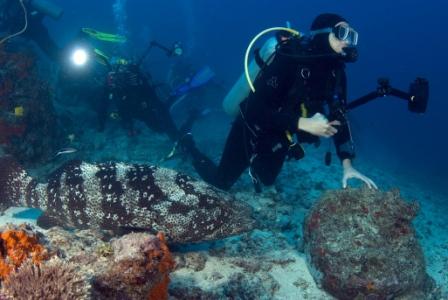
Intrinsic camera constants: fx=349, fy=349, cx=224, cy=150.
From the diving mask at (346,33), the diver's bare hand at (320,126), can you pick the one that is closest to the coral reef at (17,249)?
the diver's bare hand at (320,126)

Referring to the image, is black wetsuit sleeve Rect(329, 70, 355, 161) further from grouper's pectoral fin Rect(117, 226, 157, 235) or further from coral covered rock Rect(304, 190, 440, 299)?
grouper's pectoral fin Rect(117, 226, 157, 235)

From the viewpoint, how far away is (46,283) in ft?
7.15

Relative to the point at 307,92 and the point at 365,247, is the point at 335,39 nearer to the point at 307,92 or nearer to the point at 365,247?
the point at 307,92

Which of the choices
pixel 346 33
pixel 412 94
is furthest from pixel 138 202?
pixel 412 94

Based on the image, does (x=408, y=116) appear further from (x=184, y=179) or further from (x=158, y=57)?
(x=184, y=179)

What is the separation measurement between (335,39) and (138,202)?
3.26 m

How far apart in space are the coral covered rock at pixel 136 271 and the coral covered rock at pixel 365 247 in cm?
253

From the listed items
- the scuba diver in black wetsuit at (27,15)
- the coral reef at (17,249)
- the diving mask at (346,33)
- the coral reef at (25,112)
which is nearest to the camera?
the coral reef at (17,249)

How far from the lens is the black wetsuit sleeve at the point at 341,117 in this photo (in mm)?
4617

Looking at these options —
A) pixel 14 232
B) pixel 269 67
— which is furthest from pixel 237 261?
pixel 14 232

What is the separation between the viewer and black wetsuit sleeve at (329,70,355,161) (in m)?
4.62

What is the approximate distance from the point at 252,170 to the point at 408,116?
6157cm

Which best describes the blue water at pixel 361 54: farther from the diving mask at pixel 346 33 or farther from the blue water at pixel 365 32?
the diving mask at pixel 346 33

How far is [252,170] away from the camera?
607 centimetres
